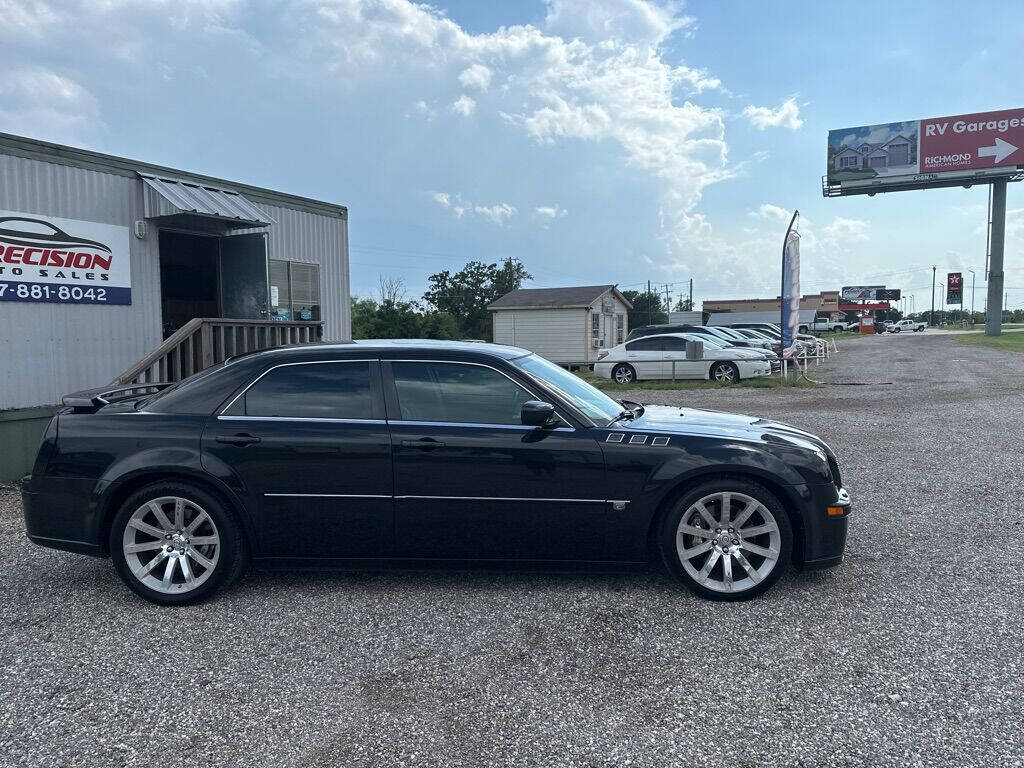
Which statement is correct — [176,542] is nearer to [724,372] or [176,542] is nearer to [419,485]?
[419,485]

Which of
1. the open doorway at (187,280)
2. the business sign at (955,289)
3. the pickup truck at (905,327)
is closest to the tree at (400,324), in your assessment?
the open doorway at (187,280)

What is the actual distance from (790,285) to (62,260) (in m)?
14.2

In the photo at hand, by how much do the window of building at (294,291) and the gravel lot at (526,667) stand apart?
6263mm

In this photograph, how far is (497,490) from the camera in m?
4.31

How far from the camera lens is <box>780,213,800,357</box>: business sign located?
1680cm

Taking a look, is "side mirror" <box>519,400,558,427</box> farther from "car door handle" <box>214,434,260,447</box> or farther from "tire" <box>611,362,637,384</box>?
"tire" <box>611,362,637,384</box>

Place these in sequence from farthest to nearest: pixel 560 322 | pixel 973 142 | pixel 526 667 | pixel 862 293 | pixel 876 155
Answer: pixel 862 293
pixel 876 155
pixel 973 142
pixel 560 322
pixel 526 667

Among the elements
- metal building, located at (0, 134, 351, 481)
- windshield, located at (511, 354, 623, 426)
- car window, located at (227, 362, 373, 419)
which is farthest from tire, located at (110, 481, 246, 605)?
metal building, located at (0, 134, 351, 481)

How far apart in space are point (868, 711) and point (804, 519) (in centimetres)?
133

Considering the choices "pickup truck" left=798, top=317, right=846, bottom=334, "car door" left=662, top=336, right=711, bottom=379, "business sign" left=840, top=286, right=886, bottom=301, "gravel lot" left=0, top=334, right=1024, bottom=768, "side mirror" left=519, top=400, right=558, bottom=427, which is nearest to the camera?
"gravel lot" left=0, top=334, right=1024, bottom=768

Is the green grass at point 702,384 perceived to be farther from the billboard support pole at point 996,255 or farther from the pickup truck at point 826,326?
the pickup truck at point 826,326

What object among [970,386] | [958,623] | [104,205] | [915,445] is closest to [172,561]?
[958,623]

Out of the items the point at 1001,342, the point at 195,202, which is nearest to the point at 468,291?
the point at 1001,342

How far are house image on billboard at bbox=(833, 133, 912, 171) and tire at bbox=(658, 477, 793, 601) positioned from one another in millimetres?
60653
